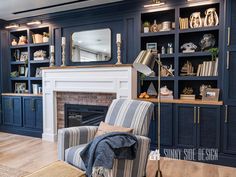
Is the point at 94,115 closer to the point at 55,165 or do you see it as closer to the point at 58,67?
the point at 58,67

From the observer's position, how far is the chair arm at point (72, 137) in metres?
2.32

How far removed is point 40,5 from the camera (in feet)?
12.7

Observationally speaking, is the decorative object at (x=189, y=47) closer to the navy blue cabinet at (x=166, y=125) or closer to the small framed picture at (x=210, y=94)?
the small framed picture at (x=210, y=94)

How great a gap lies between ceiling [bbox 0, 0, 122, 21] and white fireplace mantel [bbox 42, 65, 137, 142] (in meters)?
1.13

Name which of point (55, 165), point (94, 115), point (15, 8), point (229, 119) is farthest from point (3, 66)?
point (229, 119)

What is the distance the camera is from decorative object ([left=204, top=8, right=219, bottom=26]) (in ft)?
10.5

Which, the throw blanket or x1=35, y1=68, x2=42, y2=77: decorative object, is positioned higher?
x1=35, y1=68, x2=42, y2=77: decorative object

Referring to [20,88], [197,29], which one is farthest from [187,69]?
[20,88]

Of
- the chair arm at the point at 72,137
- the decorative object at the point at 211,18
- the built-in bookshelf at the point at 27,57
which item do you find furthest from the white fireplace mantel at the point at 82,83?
the decorative object at the point at 211,18

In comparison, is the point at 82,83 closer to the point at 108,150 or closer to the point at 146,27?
the point at 146,27

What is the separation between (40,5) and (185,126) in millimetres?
3274

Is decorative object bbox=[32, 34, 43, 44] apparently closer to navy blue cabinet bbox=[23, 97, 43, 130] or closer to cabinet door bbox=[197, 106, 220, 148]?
navy blue cabinet bbox=[23, 97, 43, 130]

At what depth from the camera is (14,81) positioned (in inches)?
201

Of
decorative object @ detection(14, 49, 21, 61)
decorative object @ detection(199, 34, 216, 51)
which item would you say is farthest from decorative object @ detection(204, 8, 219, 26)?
decorative object @ detection(14, 49, 21, 61)
